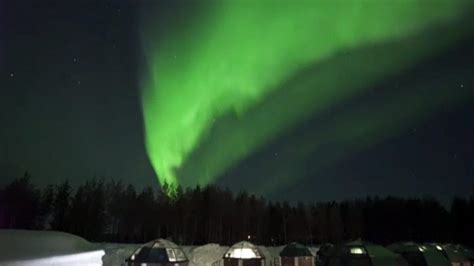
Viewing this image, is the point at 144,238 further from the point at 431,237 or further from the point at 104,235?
the point at 431,237

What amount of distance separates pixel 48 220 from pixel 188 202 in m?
23.3

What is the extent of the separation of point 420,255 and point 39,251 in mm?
27222

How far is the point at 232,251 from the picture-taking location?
113ft

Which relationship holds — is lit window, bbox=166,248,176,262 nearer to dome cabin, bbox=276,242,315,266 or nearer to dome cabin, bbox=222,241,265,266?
dome cabin, bbox=222,241,265,266

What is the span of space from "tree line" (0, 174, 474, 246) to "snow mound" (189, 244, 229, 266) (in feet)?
69.9

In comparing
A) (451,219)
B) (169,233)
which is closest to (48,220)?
(169,233)

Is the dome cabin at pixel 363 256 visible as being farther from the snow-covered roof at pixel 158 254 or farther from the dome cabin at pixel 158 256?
the snow-covered roof at pixel 158 254

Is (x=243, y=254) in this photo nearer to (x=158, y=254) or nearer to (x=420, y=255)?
(x=158, y=254)

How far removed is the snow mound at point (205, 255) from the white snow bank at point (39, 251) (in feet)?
52.4

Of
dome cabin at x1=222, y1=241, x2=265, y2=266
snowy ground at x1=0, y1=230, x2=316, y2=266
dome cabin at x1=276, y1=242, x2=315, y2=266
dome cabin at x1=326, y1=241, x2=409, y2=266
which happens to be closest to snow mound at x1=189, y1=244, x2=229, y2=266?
dome cabin at x1=222, y1=241, x2=265, y2=266

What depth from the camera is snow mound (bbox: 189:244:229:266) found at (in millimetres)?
38844

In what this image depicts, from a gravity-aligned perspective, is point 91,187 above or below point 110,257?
above

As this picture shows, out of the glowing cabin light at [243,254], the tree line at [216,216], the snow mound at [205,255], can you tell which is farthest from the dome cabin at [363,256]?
the tree line at [216,216]

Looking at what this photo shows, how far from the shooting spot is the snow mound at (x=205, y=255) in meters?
38.8
